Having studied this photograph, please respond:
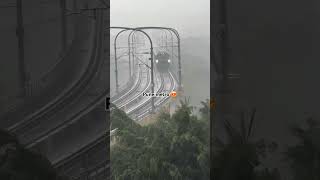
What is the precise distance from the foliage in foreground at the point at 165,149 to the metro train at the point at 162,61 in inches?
9.1

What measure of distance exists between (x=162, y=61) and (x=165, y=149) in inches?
20.3

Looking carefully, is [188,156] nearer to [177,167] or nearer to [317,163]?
[177,167]

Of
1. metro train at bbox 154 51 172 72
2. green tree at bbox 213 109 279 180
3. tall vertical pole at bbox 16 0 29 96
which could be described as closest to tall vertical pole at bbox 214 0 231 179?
green tree at bbox 213 109 279 180

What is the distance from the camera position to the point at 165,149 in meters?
2.74

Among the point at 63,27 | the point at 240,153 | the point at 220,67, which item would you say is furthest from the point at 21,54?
the point at 240,153

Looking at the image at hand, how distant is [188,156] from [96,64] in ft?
2.46

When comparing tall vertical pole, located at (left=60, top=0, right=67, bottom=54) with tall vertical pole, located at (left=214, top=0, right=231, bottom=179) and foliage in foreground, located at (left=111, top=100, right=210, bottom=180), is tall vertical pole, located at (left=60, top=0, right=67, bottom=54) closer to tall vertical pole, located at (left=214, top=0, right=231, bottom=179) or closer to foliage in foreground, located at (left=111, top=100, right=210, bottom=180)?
foliage in foreground, located at (left=111, top=100, right=210, bottom=180)

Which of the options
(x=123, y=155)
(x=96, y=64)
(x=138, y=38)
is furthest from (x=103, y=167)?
(x=138, y=38)

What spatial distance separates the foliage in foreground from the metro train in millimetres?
231

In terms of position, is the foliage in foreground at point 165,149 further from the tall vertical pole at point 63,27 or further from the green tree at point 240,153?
the tall vertical pole at point 63,27

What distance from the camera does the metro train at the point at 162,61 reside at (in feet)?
9.07


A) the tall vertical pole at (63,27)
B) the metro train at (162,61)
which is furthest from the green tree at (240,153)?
the tall vertical pole at (63,27)

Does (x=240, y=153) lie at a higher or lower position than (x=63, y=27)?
lower

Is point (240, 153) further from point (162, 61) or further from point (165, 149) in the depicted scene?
point (162, 61)
